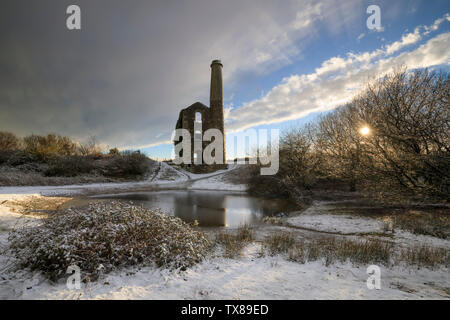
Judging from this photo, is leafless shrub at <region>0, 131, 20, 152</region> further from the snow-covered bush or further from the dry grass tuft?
the dry grass tuft

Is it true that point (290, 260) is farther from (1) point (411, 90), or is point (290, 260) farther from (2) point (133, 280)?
(1) point (411, 90)

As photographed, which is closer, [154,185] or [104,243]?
[104,243]

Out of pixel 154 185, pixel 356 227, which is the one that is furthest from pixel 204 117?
pixel 356 227

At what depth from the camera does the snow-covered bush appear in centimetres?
367

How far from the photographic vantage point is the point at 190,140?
37.1 m

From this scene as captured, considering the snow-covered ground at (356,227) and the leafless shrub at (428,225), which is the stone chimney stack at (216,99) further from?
the leafless shrub at (428,225)

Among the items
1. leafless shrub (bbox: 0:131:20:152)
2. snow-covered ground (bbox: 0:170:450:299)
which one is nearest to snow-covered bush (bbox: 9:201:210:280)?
snow-covered ground (bbox: 0:170:450:299)

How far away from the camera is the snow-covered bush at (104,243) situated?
367 centimetres

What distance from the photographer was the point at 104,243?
13.4ft

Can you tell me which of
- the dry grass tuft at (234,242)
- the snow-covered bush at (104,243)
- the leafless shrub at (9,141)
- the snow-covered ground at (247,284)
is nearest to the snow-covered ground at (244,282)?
the snow-covered ground at (247,284)

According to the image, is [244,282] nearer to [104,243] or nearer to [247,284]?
[247,284]

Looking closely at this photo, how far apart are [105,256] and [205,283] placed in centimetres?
212
